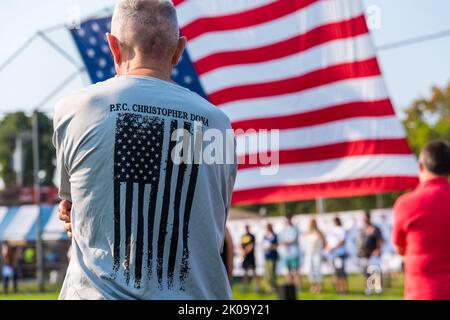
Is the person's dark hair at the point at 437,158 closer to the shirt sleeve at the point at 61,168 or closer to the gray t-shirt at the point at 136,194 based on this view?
the gray t-shirt at the point at 136,194

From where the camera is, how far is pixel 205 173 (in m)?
2.33

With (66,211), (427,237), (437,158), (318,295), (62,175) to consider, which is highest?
(437,158)

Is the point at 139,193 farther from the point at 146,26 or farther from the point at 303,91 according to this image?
the point at 303,91

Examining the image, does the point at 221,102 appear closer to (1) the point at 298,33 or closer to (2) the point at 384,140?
(1) the point at 298,33

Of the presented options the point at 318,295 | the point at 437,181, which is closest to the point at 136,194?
the point at 437,181

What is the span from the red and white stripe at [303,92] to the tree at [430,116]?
151 ft

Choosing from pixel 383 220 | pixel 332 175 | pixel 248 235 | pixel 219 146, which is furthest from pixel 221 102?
pixel 383 220

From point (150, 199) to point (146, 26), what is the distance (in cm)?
51

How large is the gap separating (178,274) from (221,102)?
793cm

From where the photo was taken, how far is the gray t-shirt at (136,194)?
222 cm

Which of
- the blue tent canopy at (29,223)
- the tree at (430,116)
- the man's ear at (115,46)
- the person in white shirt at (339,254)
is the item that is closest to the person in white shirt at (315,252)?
the person in white shirt at (339,254)

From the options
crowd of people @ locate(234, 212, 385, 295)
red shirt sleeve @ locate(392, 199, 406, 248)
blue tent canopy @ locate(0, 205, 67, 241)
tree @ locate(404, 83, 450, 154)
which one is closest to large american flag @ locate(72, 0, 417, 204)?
red shirt sleeve @ locate(392, 199, 406, 248)

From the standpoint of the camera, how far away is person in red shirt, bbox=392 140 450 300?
4.60 m

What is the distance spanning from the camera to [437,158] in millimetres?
4828
